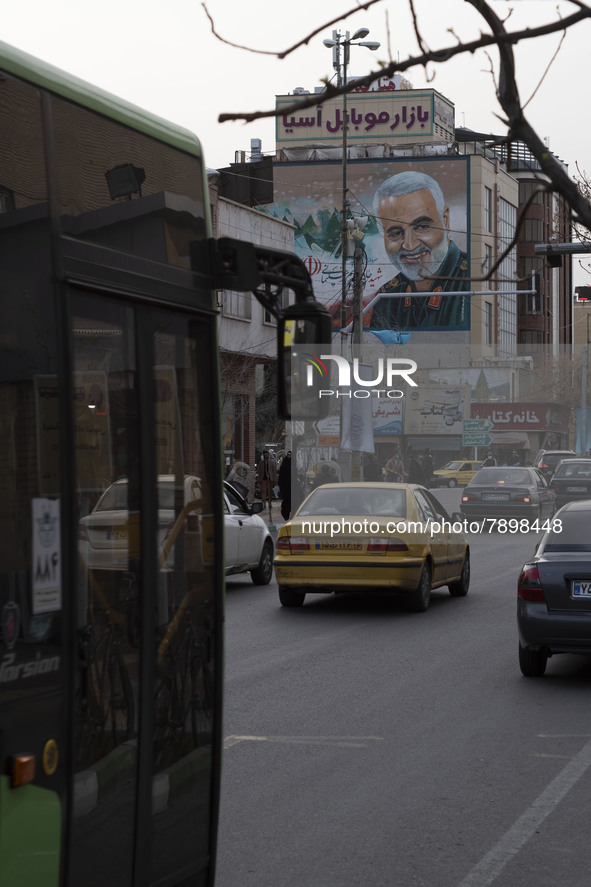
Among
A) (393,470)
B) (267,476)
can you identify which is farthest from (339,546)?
(393,470)

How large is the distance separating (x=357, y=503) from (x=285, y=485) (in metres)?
13.5

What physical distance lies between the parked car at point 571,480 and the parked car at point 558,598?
25149 millimetres

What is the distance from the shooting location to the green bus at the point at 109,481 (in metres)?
3.57

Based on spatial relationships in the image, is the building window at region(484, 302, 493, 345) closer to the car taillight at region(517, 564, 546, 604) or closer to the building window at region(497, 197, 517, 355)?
the building window at region(497, 197, 517, 355)

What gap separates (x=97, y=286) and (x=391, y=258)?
287 ft

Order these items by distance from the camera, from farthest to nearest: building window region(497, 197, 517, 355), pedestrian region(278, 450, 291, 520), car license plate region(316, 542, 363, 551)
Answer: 1. building window region(497, 197, 517, 355)
2. pedestrian region(278, 450, 291, 520)
3. car license plate region(316, 542, 363, 551)

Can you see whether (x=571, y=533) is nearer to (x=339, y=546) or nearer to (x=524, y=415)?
(x=339, y=546)

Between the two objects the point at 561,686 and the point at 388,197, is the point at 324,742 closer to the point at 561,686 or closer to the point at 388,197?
the point at 561,686

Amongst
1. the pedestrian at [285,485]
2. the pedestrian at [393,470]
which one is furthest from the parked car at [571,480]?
the pedestrian at [285,485]

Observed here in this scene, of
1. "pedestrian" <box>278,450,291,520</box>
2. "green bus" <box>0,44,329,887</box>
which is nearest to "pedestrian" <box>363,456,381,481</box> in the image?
"pedestrian" <box>278,450,291,520</box>

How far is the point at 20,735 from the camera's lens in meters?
3.46

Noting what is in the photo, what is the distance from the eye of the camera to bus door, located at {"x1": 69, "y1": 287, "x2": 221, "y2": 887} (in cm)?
388

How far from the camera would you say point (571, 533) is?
11367 mm

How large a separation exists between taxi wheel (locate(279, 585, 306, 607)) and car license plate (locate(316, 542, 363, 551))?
2.78ft
